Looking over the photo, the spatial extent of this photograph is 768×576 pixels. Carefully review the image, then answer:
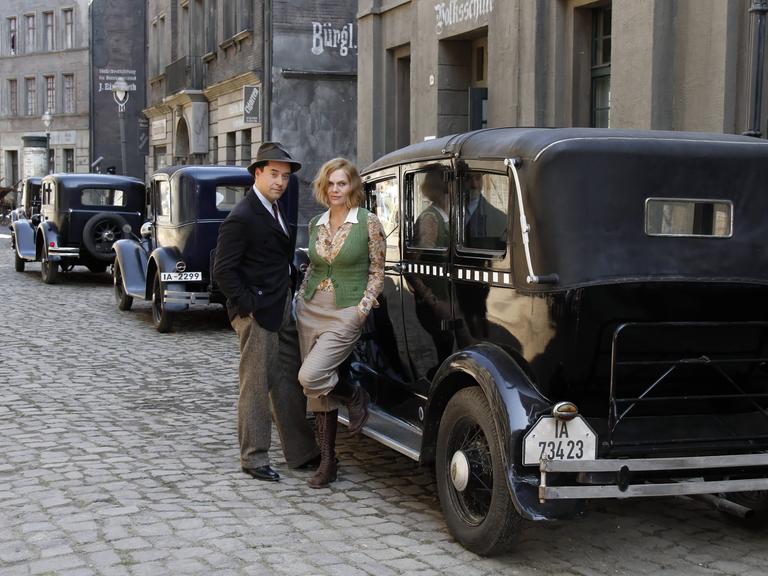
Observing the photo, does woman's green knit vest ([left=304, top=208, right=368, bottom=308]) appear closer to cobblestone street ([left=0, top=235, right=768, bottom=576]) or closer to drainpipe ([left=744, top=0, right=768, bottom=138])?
cobblestone street ([left=0, top=235, right=768, bottom=576])

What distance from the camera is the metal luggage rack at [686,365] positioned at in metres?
4.85

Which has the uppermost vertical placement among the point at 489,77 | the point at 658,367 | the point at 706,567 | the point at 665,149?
the point at 489,77

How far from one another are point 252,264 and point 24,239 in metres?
17.1

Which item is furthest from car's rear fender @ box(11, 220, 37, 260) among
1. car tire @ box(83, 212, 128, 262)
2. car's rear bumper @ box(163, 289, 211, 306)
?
car's rear bumper @ box(163, 289, 211, 306)

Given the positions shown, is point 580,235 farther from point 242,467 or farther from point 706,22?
point 706,22

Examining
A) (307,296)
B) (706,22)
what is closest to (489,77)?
(706,22)

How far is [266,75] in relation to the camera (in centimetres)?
2888

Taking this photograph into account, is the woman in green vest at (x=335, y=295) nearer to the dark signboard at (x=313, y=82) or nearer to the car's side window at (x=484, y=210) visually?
the car's side window at (x=484, y=210)

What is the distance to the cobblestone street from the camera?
4.96m

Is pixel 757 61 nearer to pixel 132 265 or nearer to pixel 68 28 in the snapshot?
pixel 132 265

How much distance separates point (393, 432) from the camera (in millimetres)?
6062

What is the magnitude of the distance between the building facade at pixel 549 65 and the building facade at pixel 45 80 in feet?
123

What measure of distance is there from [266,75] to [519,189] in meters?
24.6

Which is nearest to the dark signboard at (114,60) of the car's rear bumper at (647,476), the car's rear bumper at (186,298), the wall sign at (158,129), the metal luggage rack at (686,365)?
the wall sign at (158,129)
